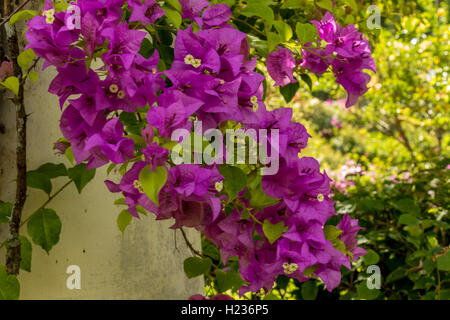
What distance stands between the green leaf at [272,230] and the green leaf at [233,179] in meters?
0.07

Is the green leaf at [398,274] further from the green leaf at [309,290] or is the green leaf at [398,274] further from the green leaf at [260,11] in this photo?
the green leaf at [260,11]

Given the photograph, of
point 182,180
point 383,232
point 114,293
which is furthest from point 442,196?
point 182,180

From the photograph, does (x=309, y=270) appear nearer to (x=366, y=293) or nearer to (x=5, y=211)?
(x=5, y=211)

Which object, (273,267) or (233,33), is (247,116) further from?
(273,267)

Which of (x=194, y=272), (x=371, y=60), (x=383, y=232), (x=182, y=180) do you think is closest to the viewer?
(x=182, y=180)

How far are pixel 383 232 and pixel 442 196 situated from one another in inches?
10.7

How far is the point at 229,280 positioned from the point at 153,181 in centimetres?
41

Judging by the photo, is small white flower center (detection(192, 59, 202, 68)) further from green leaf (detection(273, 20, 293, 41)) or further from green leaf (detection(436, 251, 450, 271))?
green leaf (detection(436, 251, 450, 271))

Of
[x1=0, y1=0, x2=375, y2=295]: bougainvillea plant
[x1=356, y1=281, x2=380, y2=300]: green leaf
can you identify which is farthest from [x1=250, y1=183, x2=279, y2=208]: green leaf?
[x1=356, y1=281, x2=380, y2=300]: green leaf

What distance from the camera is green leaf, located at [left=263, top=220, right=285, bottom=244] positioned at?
2.35 feet

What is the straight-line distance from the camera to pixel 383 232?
1.81 m

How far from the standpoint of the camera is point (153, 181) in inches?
24.0
